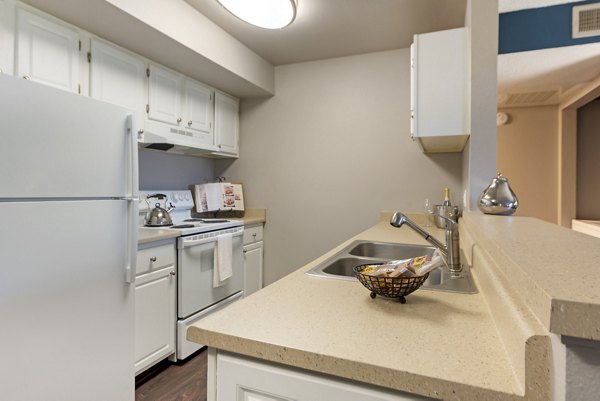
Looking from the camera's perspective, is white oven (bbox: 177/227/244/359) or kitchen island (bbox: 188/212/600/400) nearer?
kitchen island (bbox: 188/212/600/400)

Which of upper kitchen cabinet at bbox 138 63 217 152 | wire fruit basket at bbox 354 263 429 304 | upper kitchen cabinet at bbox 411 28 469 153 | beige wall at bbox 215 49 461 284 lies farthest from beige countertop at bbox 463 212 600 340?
upper kitchen cabinet at bbox 138 63 217 152

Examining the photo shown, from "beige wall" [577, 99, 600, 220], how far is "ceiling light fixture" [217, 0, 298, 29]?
4.54 meters

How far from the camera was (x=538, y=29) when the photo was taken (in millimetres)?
2445

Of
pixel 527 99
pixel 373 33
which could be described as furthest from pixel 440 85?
pixel 527 99

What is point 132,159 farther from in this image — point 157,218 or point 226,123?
point 226,123

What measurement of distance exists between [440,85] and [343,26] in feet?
3.13

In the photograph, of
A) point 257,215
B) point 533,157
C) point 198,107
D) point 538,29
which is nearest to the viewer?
point 538,29

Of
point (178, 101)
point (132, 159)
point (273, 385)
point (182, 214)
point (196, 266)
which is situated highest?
point (178, 101)

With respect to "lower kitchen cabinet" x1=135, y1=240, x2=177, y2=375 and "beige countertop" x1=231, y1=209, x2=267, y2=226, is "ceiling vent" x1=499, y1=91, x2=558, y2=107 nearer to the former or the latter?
"beige countertop" x1=231, y1=209, x2=267, y2=226

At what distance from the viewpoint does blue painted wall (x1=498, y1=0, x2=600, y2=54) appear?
7.85 ft

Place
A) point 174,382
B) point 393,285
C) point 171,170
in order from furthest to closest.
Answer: point 171,170 < point 174,382 < point 393,285

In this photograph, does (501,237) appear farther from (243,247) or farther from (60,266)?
(243,247)

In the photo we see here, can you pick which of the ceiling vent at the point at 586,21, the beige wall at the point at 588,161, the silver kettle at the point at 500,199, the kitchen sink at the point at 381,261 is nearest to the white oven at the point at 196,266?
the kitchen sink at the point at 381,261

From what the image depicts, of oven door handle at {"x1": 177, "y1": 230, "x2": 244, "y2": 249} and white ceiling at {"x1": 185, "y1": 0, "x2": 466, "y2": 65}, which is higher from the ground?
white ceiling at {"x1": 185, "y1": 0, "x2": 466, "y2": 65}
